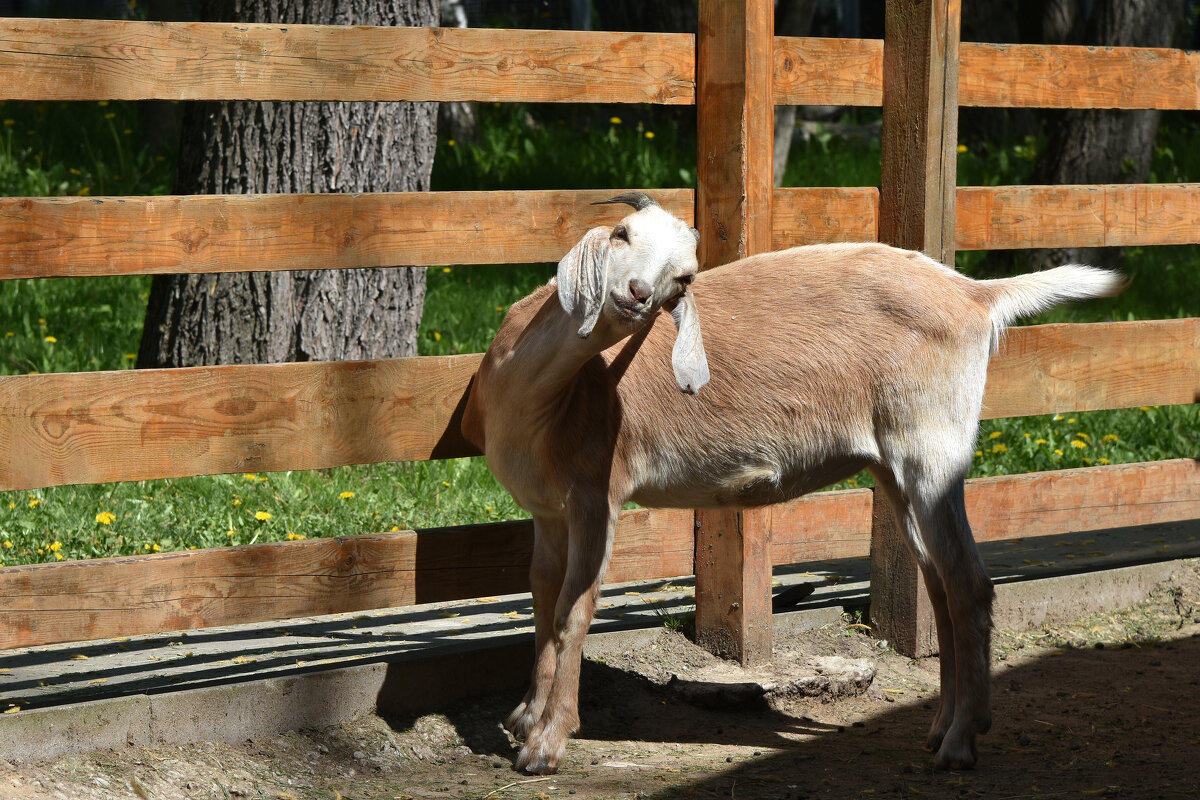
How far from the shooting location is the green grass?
17.2 ft

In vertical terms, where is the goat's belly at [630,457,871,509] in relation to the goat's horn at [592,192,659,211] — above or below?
below

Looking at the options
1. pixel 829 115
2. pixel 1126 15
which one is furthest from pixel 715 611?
pixel 829 115

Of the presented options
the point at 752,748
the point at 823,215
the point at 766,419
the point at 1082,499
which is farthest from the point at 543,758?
the point at 1082,499

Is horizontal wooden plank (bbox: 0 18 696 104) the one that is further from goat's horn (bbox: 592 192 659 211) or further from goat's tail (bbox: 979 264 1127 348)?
goat's tail (bbox: 979 264 1127 348)

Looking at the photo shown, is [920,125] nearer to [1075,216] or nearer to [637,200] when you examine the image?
[1075,216]

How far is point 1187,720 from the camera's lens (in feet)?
13.1

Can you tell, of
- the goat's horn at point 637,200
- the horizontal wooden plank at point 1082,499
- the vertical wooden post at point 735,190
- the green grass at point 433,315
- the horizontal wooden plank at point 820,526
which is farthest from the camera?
the green grass at point 433,315

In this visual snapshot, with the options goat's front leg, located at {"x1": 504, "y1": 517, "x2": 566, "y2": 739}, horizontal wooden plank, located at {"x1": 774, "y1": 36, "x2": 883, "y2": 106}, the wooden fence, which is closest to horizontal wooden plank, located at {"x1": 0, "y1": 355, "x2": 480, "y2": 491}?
the wooden fence

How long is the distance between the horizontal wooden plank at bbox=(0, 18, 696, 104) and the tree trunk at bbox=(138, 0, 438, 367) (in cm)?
210

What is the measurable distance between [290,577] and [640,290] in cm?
148

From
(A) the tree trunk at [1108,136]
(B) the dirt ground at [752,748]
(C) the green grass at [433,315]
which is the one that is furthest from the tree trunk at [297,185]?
(A) the tree trunk at [1108,136]

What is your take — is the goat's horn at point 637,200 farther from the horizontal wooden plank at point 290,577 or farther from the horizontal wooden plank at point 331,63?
the horizontal wooden plank at point 290,577

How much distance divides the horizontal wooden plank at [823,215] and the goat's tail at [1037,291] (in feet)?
2.45

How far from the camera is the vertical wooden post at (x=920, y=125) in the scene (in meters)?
4.20
